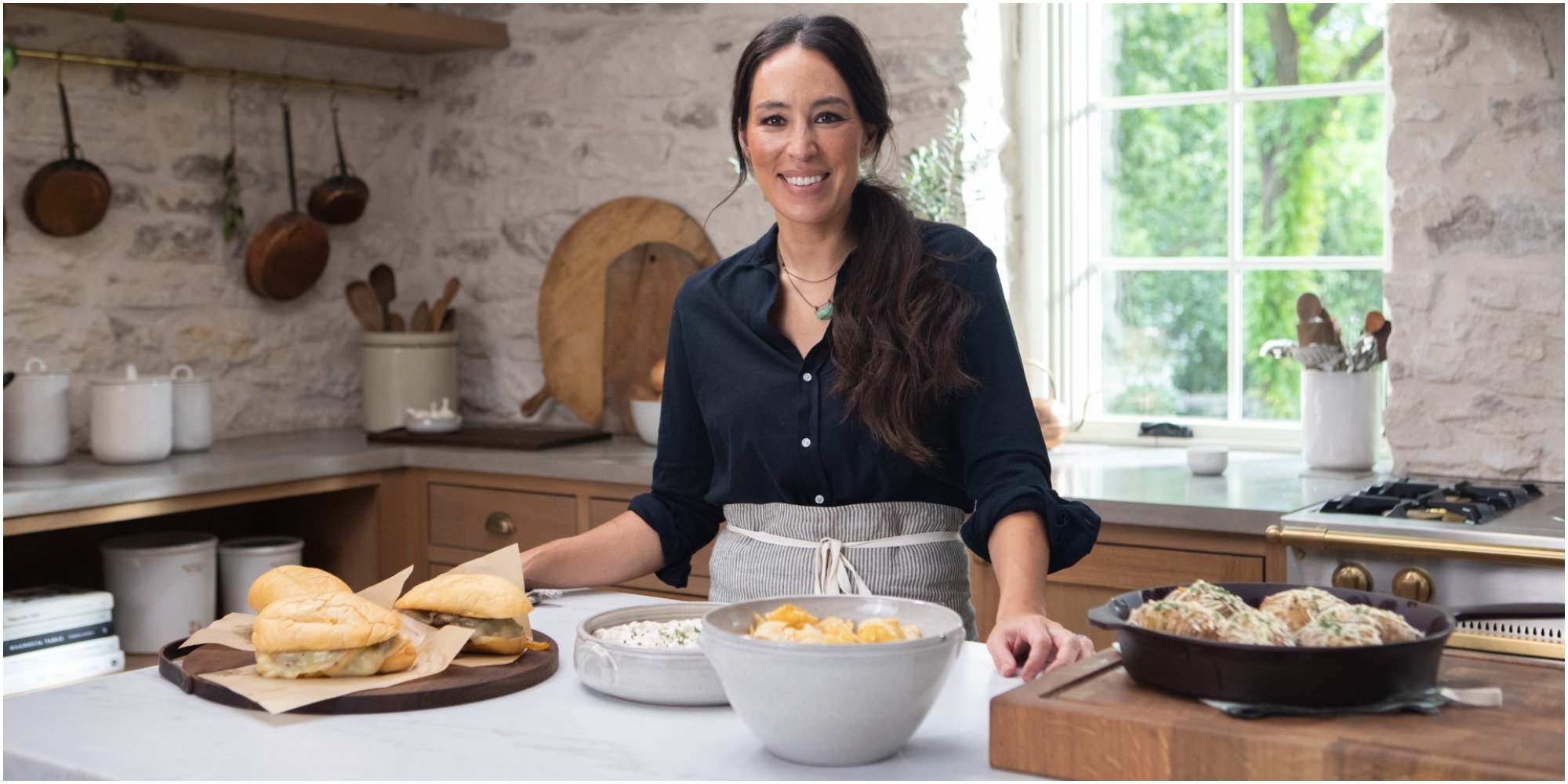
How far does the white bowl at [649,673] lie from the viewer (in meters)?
1.26

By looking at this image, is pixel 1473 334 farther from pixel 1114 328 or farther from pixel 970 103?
pixel 970 103

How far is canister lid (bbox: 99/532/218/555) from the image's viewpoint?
3.07 metres

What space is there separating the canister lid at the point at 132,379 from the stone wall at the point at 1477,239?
2.54m

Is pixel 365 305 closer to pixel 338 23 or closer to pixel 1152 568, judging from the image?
pixel 338 23

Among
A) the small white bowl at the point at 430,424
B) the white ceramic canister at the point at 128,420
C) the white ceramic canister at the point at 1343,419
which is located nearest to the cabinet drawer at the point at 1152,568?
the white ceramic canister at the point at 1343,419

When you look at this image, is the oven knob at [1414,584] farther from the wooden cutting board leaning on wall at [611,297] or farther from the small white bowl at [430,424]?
the small white bowl at [430,424]

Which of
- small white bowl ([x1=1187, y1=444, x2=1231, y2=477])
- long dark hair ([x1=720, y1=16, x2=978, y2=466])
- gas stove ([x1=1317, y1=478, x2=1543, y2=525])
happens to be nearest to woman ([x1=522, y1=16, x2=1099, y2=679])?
long dark hair ([x1=720, y1=16, x2=978, y2=466])

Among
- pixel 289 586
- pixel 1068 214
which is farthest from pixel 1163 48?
pixel 289 586

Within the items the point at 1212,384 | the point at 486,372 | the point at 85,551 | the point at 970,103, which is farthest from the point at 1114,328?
the point at 85,551

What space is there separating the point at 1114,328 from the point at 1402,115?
0.92m

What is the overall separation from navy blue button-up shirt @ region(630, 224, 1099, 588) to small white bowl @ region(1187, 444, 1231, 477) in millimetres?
1107

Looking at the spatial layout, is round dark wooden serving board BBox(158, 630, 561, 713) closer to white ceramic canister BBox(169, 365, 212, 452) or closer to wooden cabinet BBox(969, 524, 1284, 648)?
wooden cabinet BBox(969, 524, 1284, 648)

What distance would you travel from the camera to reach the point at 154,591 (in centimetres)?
306

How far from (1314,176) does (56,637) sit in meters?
2.75
